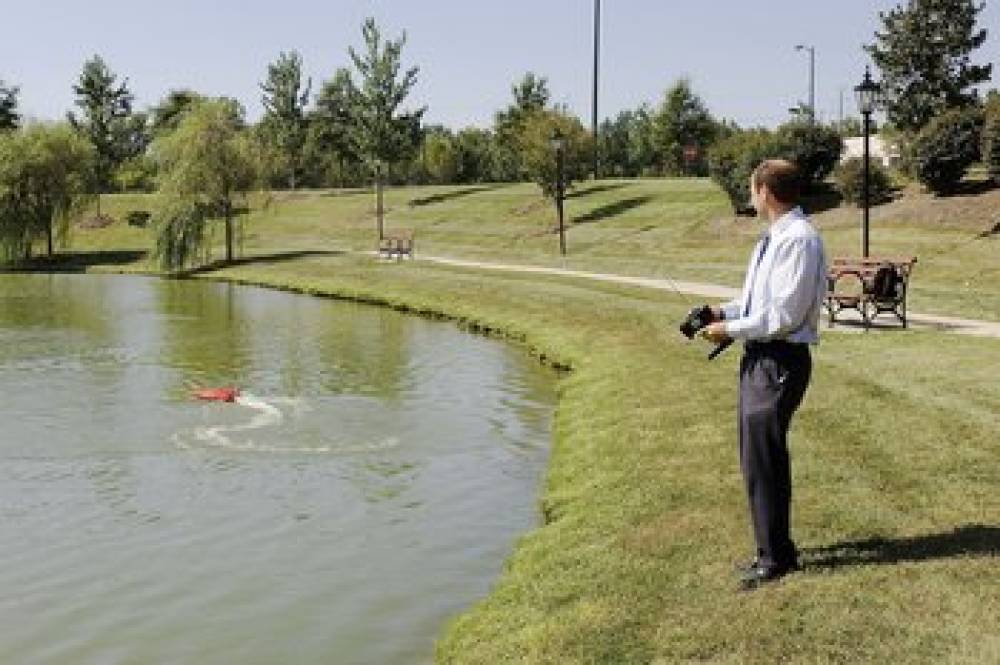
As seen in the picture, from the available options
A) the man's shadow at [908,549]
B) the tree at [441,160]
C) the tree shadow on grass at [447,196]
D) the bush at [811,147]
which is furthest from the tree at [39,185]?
the man's shadow at [908,549]

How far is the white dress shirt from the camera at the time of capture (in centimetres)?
726

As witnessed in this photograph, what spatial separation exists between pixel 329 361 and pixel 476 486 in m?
10.8

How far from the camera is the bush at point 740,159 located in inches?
1679

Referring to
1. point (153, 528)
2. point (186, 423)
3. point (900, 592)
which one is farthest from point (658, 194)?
point (900, 592)

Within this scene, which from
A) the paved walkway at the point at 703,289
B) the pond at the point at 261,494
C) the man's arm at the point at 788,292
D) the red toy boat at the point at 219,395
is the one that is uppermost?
the man's arm at the point at 788,292

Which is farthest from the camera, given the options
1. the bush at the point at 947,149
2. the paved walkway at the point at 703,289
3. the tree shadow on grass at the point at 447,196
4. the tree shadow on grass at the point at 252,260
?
the tree shadow on grass at the point at 447,196

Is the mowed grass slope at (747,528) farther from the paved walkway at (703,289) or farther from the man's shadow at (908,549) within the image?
the paved walkway at (703,289)

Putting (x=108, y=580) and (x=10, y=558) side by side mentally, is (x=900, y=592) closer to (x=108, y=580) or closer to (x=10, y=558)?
(x=108, y=580)

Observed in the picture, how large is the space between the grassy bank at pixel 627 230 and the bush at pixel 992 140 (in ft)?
2.68

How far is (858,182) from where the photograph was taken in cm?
3903

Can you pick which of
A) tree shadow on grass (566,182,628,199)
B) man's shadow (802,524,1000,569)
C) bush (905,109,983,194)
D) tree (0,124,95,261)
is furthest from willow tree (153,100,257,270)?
man's shadow (802,524,1000,569)

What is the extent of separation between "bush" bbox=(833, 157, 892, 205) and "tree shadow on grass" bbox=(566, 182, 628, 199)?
71.5 feet

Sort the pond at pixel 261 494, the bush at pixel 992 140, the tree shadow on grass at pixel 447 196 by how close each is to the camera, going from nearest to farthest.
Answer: the pond at pixel 261 494, the bush at pixel 992 140, the tree shadow on grass at pixel 447 196

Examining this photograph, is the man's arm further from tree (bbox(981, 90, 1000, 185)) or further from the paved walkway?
tree (bbox(981, 90, 1000, 185))
